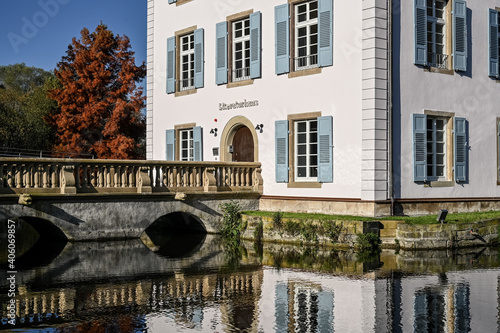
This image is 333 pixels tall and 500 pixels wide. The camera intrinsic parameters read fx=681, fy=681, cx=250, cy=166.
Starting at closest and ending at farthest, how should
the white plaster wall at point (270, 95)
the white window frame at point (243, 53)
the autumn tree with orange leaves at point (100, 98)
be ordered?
the white plaster wall at point (270, 95), the white window frame at point (243, 53), the autumn tree with orange leaves at point (100, 98)

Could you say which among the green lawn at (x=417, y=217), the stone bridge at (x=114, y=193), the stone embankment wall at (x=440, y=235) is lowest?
the stone embankment wall at (x=440, y=235)

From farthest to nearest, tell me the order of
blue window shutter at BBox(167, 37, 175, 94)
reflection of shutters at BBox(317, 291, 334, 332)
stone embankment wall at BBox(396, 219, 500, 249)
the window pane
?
blue window shutter at BBox(167, 37, 175, 94), the window pane, stone embankment wall at BBox(396, 219, 500, 249), reflection of shutters at BBox(317, 291, 334, 332)

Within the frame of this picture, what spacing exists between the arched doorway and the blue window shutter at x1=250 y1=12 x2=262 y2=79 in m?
1.49

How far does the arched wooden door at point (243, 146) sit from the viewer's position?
20.7m

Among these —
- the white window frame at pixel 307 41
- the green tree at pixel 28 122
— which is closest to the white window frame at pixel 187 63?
the white window frame at pixel 307 41

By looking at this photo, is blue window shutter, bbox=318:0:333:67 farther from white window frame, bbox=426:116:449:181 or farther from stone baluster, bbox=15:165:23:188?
stone baluster, bbox=15:165:23:188

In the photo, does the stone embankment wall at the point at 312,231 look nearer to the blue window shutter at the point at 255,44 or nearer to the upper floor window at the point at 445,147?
the upper floor window at the point at 445,147

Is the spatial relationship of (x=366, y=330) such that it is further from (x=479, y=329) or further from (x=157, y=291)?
(x=157, y=291)

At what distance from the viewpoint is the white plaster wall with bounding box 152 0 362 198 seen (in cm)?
1716

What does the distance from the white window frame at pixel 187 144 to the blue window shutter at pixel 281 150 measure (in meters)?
4.67

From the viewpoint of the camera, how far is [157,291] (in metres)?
10.3

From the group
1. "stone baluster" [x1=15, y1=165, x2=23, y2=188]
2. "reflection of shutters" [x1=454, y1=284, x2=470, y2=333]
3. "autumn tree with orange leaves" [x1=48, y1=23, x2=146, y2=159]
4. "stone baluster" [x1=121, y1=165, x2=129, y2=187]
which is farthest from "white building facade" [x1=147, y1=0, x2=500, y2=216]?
"autumn tree with orange leaves" [x1=48, y1=23, x2=146, y2=159]

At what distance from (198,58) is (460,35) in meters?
8.32

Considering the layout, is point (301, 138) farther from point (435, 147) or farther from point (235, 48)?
point (235, 48)
